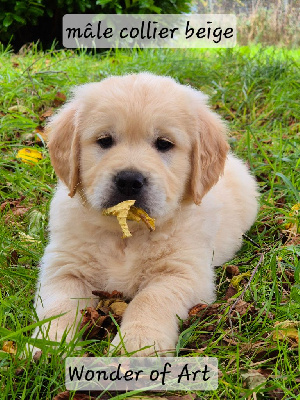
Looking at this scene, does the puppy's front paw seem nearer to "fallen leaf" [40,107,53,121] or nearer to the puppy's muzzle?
the puppy's muzzle

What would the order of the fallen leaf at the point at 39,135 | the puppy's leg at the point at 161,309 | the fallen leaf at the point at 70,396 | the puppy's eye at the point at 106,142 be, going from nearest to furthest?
the fallen leaf at the point at 70,396
the puppy's leg at the point at 161,309
the puppy's eye at the point at 106,142
the fallen leaf at the point at 39,135

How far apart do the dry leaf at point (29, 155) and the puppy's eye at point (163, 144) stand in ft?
6.27

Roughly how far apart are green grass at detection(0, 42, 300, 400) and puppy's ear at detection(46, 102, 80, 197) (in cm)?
63

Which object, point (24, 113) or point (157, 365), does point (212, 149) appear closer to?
point (157, 365)

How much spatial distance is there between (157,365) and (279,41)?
6787 mm

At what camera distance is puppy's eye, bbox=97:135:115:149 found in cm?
257

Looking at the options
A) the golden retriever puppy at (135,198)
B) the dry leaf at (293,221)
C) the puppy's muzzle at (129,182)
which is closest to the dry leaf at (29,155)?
the golden retriever puppy at (135,198)

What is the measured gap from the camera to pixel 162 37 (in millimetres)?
7973

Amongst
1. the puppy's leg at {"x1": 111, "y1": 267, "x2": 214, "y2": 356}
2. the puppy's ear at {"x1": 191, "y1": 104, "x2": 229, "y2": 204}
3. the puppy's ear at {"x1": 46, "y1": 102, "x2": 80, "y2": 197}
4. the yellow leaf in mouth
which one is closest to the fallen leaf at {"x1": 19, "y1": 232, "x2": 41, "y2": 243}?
the puppy's ear at {"x1": 46, "y1": 102, "x2": 80, "y2": 197}

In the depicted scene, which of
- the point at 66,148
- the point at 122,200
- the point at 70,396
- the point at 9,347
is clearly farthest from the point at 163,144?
the point at 70,396

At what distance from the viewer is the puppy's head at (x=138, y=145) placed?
2432mm

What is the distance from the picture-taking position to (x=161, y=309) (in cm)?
229
